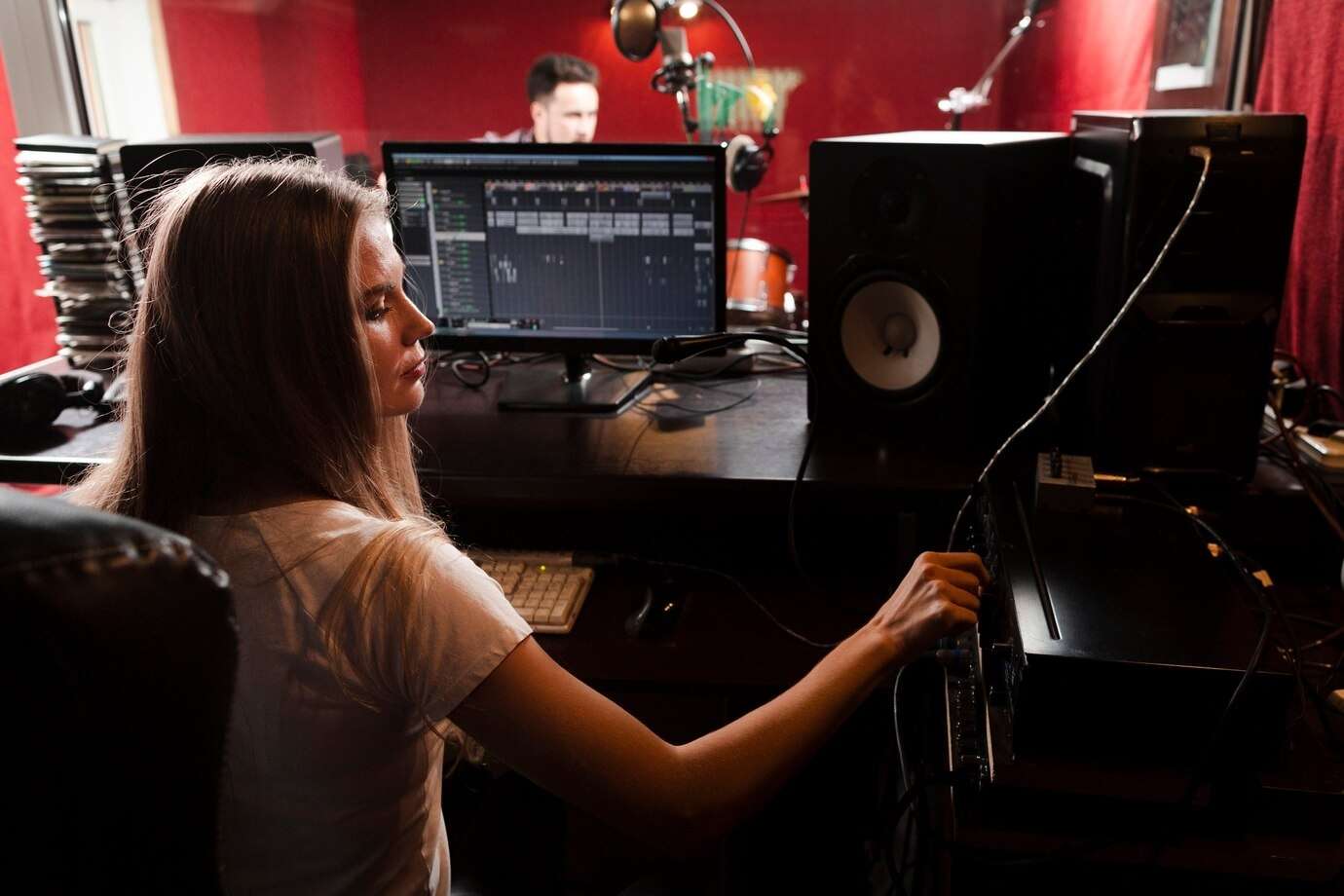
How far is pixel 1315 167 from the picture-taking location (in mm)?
1424

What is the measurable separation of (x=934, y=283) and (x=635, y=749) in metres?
0.85

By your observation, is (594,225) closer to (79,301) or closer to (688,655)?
(688,655)

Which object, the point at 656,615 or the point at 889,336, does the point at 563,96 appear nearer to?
the point at 889,336

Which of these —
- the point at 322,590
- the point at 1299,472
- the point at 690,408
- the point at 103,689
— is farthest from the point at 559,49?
the point at 103,689

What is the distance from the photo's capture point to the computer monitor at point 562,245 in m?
1.54

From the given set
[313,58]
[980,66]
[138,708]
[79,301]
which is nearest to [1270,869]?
[138,708]

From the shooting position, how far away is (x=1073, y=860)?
35.5 inches

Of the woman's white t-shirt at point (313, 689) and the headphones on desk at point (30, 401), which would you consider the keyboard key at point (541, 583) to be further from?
the headphones on desk at point (30, 401)

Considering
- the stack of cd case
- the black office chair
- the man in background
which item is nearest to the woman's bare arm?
the black office chair

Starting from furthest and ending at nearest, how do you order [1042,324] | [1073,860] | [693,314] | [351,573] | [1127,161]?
[693,314] < [1042,324] < [1127,161] < [1073,860] < [351,573]

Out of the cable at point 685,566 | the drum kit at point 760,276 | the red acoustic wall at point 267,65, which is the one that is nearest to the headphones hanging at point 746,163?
the drum kit at point 760,276

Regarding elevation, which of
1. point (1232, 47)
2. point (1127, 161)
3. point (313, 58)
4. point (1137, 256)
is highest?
point (313, 58)

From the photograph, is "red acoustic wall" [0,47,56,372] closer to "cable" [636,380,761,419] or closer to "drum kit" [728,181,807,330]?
"cable" [636,380,761,419]

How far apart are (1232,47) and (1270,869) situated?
134cm
